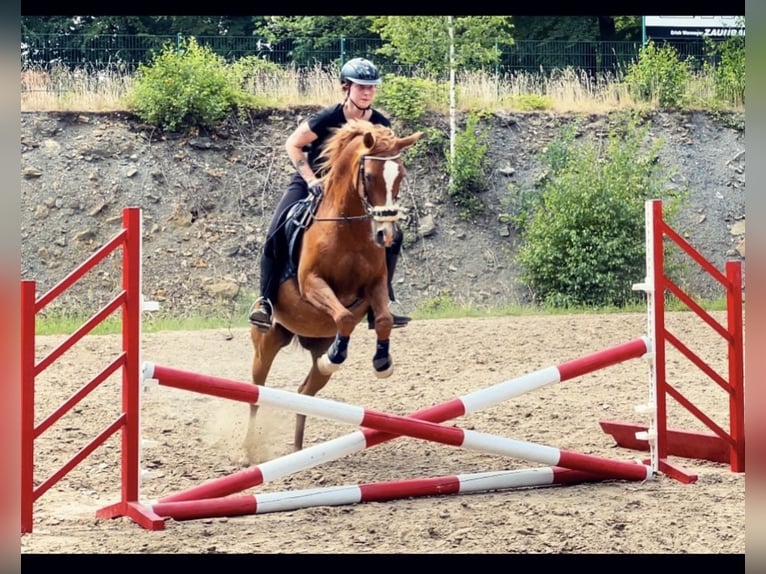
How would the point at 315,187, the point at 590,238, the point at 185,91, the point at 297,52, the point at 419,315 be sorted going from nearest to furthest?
1. the point at 315,187
2. the point at 419,315
3. the point at 590,238
4. the point at 185,91
5. the point at 297,52

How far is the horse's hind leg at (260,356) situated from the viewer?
5340mm

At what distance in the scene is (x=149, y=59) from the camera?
13.5 meters

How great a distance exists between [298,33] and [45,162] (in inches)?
144

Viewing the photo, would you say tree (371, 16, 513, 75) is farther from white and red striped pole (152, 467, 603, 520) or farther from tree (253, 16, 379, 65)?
white and red striped pole (152, 467, 603, 520)

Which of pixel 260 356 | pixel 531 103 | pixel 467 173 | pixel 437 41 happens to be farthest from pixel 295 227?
pixel 531 103

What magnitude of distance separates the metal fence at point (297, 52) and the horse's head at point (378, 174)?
8.97m

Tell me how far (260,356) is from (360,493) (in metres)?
1.45

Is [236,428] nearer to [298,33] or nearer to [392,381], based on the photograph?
[392,381]

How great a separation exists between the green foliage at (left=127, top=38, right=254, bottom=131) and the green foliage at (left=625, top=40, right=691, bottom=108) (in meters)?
4.76

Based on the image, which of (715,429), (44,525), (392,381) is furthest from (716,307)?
(44,525)

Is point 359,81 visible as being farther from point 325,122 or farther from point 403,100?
point 403,100

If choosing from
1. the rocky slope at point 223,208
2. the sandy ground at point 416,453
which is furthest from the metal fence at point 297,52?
the sandy ground at point 416,453

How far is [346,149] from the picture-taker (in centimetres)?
466

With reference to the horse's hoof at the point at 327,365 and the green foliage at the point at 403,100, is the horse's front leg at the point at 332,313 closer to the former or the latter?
the horse's hoof at the point at 327,365
